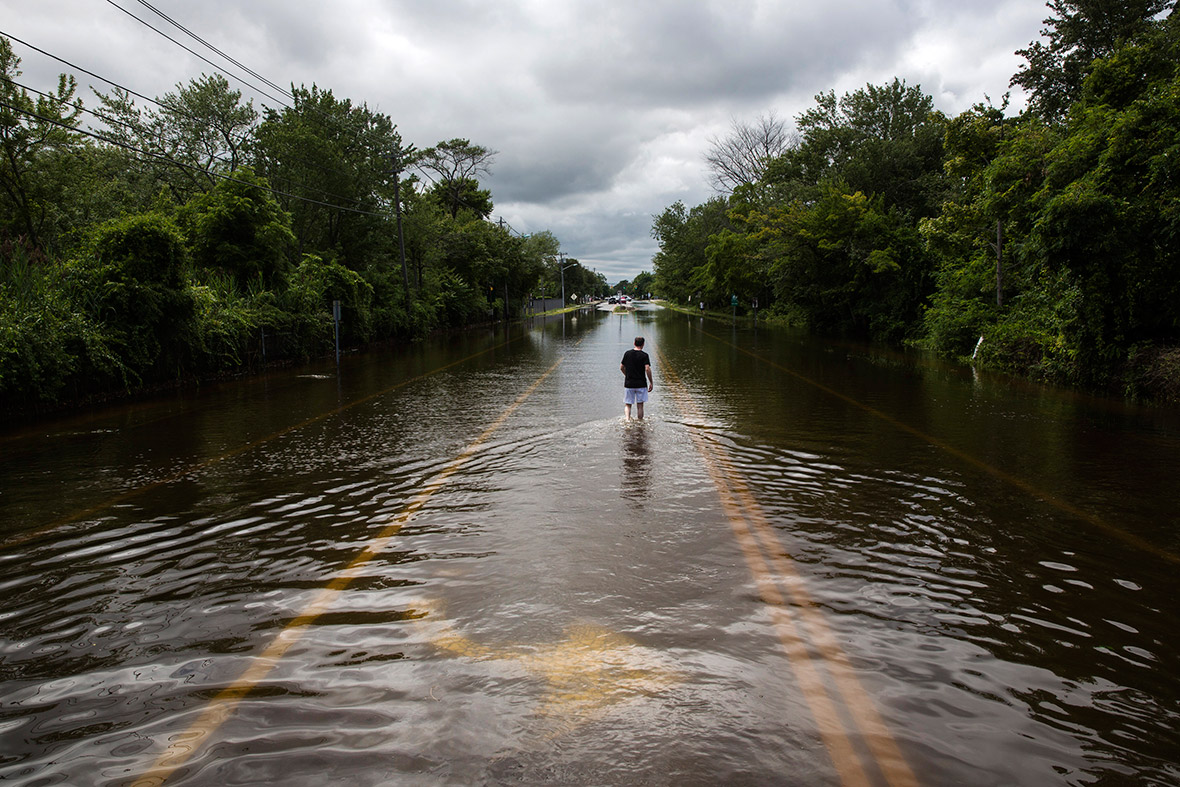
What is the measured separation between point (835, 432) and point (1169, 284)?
8.95 metres

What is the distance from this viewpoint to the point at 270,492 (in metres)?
7.19

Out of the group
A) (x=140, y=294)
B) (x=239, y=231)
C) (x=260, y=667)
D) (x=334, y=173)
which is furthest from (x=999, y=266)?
(x=334, y=173)

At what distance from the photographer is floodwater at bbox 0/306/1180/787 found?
2926 millimetres

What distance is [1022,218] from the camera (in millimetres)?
17656

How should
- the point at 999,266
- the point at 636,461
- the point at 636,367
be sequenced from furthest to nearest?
the point at 999,266 < the point at 636,367 < the point at 636,461

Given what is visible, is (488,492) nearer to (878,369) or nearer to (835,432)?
(835,432)

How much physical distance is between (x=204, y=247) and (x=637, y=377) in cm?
2042

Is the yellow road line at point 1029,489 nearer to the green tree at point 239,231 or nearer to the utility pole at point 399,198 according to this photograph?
the green tree at point 239,231

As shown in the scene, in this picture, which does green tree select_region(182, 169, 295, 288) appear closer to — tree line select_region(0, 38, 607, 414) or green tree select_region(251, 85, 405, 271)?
tree line select_region(0, 38, 607, 414)

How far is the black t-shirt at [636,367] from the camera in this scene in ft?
35.4

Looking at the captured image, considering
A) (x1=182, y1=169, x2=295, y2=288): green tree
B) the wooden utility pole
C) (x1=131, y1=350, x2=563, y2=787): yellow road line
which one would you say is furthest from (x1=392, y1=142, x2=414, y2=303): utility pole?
(x1=131, y1=350, x2=563, y2=787): yellow road line

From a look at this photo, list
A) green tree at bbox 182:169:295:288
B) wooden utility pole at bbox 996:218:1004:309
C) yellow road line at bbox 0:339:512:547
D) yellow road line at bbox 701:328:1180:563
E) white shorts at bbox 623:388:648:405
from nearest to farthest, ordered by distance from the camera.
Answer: yellow road line at bbox 701:328:1180:563 < yellow road line at bbox 0:339:512:547 < white shorts at bbox 623:388:648:405 < wooden utility pole at bbox 996:218:1004:309 < green tree at bbox 182:169:295:288

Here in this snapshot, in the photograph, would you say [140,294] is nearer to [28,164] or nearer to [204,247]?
[204,247]

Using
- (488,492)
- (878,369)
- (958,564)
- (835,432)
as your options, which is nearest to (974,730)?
(958,564)
